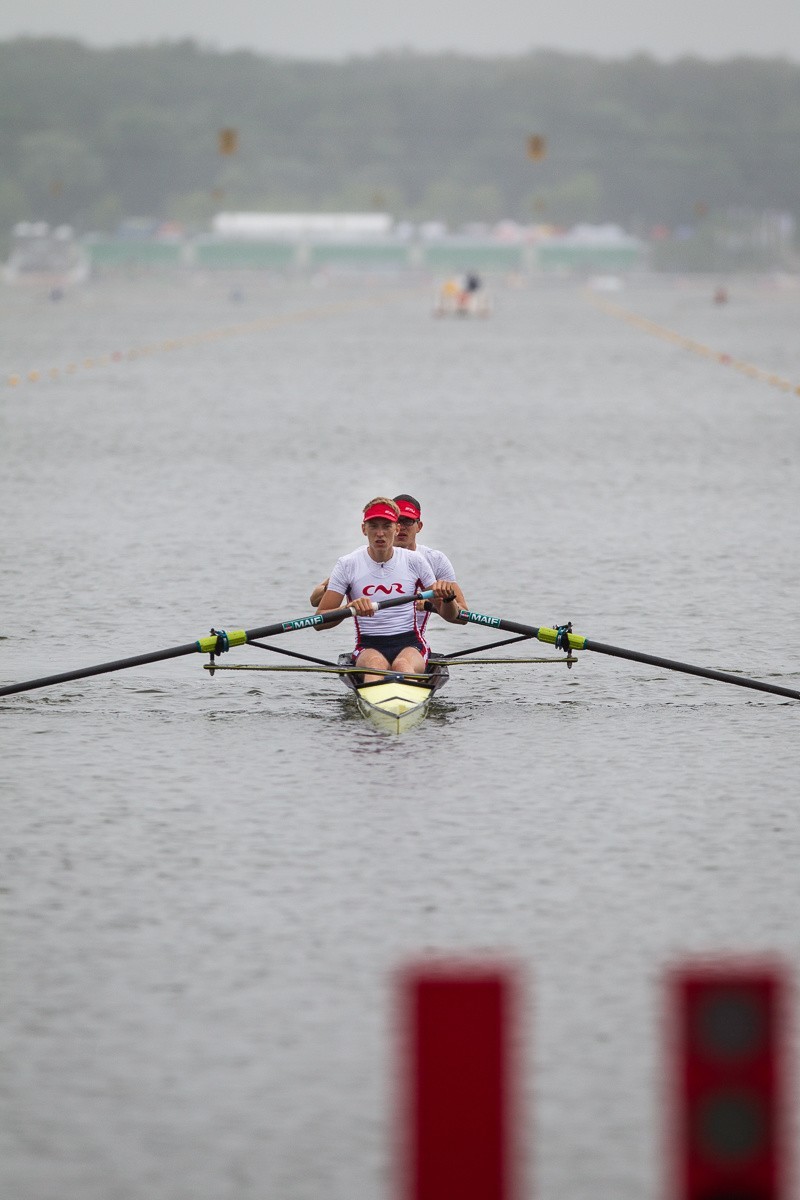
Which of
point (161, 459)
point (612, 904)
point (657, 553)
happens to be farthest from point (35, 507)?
point (612, 904)

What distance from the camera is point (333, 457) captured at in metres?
28.0

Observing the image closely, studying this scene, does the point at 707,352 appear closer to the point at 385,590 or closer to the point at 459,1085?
the point at 385,590

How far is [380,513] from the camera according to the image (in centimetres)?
1276

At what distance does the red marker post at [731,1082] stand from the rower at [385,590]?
8.88 metres

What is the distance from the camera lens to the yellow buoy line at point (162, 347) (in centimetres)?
4438

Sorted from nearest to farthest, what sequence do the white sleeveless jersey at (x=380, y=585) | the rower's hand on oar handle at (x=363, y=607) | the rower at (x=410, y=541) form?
the rower's hand on oar handle at (x=363, y=607), the white sleeveless jersey at (x=380, y=585), the rower at (x=410, y=541)

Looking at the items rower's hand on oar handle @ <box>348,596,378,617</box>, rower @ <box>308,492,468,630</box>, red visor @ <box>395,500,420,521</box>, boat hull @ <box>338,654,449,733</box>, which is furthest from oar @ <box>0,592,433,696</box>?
red visor @ <box>395,500,420,521</box>

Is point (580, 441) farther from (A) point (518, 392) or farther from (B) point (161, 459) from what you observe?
(A) point (518, 392)

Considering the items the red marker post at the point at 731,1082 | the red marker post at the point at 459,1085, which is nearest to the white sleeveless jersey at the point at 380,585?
the red marker post at the point at 459,1085

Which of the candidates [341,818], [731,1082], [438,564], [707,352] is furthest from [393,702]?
[707,352]

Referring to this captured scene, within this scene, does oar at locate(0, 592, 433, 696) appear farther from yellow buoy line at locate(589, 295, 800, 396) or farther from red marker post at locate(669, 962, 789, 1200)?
yellow buoy line at locate(589, 295, 800, 396)

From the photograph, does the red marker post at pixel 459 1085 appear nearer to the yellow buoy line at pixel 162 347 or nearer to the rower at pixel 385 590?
the rower at pixel 385 590

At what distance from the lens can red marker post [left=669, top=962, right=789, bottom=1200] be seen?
3.77 m

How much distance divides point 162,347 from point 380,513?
150 ft
